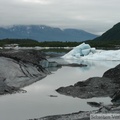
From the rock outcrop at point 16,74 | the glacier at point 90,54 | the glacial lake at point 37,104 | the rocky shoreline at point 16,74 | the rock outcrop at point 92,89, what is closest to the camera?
the glacial lake at point 37,104

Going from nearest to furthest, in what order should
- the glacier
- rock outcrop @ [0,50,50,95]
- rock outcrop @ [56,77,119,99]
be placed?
rock outcrop @ [56,77,119,99], rock outcrop @ [0,50,50,95], the glacier

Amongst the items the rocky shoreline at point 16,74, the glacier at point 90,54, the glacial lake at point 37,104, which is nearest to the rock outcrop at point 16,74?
the rocky shoreline at point 16,74

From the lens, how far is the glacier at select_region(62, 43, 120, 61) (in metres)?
37.9

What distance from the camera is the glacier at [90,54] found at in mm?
37906

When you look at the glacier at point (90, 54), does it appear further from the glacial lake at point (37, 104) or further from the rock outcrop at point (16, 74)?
the glacial lake at point (37, 104)

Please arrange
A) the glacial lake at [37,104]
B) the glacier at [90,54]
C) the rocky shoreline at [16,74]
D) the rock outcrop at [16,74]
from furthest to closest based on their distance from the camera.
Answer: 1. the glacier at [90,54]
2. the rock outcrop at [16,74]
3. the rocky shoreline at [16,74]
4. the glacial lake at [37,104]

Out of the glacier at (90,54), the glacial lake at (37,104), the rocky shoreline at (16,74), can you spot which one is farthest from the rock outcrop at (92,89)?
the glacier at (90,54)

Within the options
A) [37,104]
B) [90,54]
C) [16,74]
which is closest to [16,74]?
[16,74]

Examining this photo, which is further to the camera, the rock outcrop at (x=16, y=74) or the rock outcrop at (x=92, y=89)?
the rock outcrop at (x=16, y=74)

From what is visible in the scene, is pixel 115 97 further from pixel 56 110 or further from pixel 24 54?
pixel 24 54

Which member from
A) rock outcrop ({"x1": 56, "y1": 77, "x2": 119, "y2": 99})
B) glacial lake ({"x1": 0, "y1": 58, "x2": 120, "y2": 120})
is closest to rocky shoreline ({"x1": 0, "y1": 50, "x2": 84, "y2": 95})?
glacial lake ({"x1": 0, "y1": 58, "x2": 120, "y2": 120})

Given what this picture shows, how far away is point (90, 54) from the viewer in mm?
40938

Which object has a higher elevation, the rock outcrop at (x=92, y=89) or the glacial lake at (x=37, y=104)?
the rock outcrop at (x=92, y=89)

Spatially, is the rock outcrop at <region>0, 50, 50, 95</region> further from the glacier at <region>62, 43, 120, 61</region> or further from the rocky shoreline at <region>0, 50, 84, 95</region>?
the glacier at <region>62, 43, 120, 61</region>
